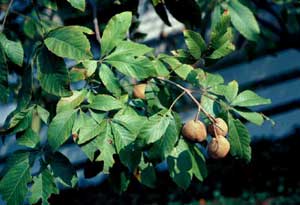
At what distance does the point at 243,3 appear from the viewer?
2.15 meters

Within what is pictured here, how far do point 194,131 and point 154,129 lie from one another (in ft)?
→ 0.48

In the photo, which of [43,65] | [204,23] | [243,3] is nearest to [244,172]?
[204,23]

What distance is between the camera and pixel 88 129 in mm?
1598

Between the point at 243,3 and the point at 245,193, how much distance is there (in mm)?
2247

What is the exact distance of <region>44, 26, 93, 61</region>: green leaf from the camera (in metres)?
1.51

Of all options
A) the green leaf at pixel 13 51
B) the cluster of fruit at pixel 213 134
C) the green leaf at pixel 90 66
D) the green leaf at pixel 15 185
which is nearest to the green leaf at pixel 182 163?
the cluster of fruit at pixel 213 134

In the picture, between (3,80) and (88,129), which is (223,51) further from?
(3,80)

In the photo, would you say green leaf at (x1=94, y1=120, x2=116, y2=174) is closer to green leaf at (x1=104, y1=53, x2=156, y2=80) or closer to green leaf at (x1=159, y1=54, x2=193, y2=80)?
green leaf at (x1=104, y1=53, x2=156, y2=80)

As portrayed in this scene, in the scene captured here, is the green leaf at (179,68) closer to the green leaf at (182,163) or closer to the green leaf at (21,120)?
the green leaf at (182,163)

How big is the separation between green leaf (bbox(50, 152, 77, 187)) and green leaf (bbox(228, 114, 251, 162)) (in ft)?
1.86

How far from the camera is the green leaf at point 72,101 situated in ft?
5.43

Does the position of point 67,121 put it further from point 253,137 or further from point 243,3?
point 253,137

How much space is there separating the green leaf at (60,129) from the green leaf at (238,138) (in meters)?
0.51

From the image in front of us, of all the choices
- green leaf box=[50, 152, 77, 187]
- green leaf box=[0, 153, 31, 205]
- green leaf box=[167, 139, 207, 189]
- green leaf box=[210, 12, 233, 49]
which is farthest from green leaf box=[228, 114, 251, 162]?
green leaf box=[0, 153, 31, 205]
